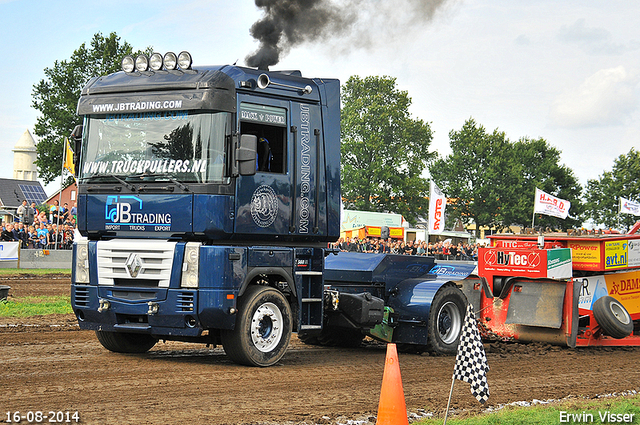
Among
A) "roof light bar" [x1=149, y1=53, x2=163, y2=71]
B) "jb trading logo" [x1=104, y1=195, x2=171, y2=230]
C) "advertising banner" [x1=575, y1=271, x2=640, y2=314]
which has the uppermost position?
"roof light bar" [x1=149, y1=53, x2=163, y2=71]

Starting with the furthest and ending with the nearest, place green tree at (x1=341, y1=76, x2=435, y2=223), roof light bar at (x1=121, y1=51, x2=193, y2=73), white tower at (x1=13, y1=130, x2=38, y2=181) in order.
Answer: white tower at (x1=13, y1=130, x2=38, y2=181)
green tree at (x1=341, y1=76, x2=435, y2=223)
roof light bar at (x1=121, y1=51, x2=193, y2=73)

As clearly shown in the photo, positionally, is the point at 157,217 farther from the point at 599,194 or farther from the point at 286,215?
the point at 599,194

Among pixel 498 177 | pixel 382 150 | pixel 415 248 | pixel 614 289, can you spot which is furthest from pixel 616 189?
pixel 614 289

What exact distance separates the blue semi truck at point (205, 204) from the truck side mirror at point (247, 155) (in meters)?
0.01

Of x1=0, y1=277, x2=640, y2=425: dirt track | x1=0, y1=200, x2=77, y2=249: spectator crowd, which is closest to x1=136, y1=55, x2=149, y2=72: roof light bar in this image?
x1=0, y1=277, x2=640, y2=425: dirt track

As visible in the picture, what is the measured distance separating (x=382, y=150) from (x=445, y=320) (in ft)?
199

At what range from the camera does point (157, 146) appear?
8867mm

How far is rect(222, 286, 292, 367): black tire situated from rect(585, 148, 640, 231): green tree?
6722 cm

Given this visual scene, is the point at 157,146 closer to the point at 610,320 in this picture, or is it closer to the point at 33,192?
the point at 610,320

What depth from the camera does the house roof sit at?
92312 millimetres

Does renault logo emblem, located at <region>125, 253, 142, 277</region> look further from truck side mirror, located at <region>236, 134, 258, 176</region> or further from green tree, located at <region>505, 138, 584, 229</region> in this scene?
green tree, located at <region>505, 138, 584, 229</region>

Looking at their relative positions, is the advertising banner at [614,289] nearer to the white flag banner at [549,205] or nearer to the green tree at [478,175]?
the white flag banner at [549,205]

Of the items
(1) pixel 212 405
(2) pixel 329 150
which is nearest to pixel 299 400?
(1) pixel 212 405

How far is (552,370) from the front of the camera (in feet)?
32.7
